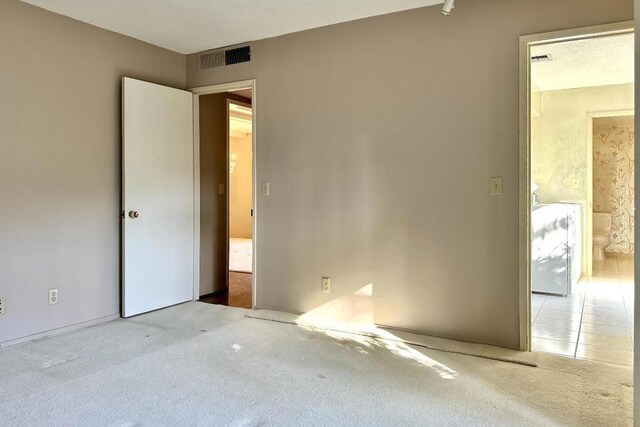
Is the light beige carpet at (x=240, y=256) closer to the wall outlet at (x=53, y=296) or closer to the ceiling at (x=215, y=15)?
the wall outlet at (x=53, y=296)

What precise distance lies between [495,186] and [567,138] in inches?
131

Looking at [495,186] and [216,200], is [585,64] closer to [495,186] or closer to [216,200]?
[495,186]

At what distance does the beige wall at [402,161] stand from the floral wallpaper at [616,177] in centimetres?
572

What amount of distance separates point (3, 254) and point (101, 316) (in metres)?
0.91

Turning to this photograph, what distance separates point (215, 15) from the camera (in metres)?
3.36

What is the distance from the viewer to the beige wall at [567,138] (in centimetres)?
553

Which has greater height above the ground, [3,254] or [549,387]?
[3,254]

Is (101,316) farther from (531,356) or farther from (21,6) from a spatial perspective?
(531,356)

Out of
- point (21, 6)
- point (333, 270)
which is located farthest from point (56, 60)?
point (333, 270)

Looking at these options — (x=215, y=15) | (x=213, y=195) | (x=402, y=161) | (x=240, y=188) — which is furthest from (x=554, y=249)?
(x=240, y=188)

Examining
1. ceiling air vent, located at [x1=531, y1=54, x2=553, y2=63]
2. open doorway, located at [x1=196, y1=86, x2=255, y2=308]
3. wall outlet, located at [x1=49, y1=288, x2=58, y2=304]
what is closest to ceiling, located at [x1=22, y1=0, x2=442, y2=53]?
open doorway, located at [x1=196, y1=86, x2=255, y2=308]

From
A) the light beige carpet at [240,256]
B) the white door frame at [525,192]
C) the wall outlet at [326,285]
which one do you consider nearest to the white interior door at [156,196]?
the wall outlet at [326,285]

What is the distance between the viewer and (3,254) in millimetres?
3057

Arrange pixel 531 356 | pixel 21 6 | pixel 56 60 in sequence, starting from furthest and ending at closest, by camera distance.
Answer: pixel 56 60, pixel 21 6, pixel 531 356
